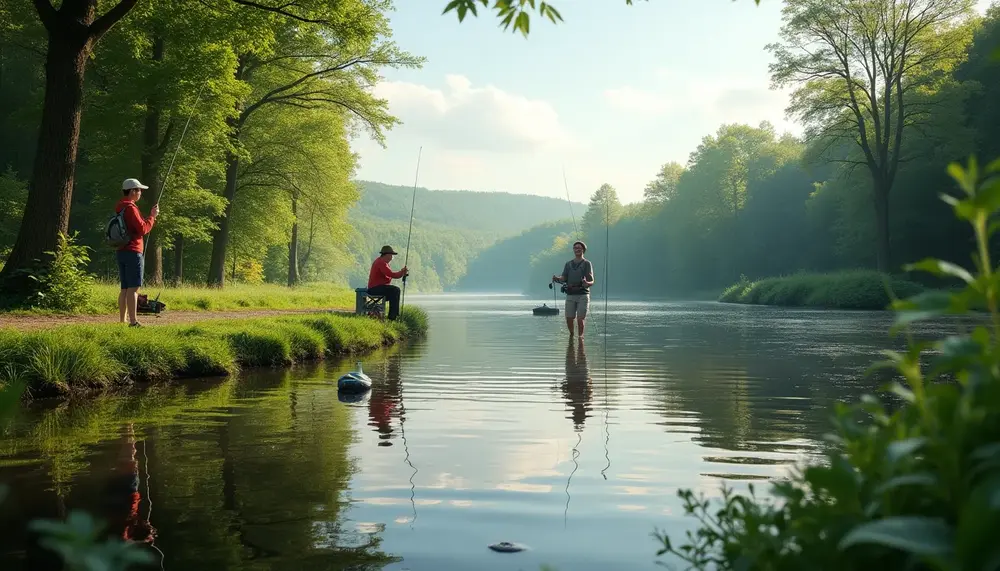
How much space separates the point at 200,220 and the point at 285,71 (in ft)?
29.8

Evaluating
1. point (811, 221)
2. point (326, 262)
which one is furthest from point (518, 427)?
point (326, 262)

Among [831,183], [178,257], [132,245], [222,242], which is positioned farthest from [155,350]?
[831,183]

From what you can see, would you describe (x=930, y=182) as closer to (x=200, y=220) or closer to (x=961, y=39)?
(x=961, y=39)

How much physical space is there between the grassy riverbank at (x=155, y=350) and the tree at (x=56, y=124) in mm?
3407

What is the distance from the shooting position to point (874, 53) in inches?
1459

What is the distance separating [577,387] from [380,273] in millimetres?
9301

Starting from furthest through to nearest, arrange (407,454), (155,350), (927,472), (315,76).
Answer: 1. (315,76)
2. (155,350)
3. (407,454)
4. (927,472)

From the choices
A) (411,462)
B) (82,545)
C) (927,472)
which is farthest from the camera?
(411,462)

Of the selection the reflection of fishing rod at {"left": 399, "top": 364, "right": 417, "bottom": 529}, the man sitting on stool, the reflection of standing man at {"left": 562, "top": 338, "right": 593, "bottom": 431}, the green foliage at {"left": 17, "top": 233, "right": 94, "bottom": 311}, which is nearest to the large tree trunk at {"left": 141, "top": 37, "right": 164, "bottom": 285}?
the man sitting on stool

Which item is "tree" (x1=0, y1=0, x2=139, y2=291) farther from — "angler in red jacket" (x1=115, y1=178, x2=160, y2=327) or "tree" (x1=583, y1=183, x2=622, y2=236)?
"tree" (x1=583, y1=183, x2=622, y2=236)

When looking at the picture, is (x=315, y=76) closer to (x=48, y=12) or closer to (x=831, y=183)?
(x=48, y=12)

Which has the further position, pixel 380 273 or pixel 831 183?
pixel 831 183

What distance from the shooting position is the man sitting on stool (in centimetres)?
1895

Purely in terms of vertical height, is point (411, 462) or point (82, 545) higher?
point (82, 545)
